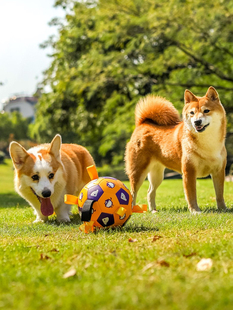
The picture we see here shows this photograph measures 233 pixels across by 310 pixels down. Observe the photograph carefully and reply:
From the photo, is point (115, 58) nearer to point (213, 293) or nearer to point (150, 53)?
point (150, 53)

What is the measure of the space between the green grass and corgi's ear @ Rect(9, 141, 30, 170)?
2.82ft

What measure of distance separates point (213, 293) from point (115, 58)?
13.7 m

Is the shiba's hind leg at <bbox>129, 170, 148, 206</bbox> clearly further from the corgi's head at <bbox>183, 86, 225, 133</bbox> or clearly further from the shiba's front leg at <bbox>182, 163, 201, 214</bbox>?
the corgi's head at <bbox>183, 86, 225, 133</bbox>

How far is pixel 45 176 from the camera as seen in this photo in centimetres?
484

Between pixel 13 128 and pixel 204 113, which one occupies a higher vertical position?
pixel 204 113

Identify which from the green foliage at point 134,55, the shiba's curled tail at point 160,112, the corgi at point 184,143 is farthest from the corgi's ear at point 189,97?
the green foliage at point 134,55

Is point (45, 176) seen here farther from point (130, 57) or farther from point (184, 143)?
point (130, 57)

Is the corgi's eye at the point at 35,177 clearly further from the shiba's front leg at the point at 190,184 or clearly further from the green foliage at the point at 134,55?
the green foliage at the point at 134,55

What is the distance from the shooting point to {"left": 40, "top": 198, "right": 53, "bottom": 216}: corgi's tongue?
16.4ft

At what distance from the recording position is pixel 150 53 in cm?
1459

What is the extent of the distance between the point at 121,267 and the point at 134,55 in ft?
45.1

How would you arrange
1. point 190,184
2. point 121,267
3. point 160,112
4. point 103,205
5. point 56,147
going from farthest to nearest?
point 160,112 < point 190,184 < point 56,147 < point 103,205 < point 121,267

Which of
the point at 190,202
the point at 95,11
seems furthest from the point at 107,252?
the point at 95,11

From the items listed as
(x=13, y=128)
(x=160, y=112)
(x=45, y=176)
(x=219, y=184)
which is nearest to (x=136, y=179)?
(x=160, y=112)
